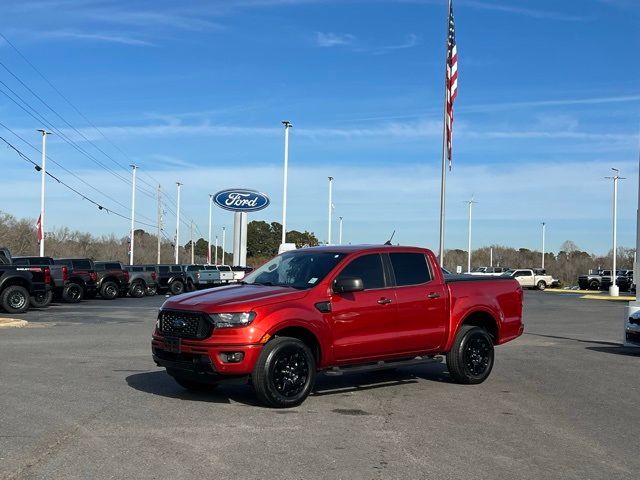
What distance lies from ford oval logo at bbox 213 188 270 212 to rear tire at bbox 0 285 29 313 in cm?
2043

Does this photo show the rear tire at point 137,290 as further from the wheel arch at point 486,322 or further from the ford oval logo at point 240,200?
the wheel arch at point 486,322

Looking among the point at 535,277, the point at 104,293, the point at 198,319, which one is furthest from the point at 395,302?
the point at 535,277

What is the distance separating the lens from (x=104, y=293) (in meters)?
34.9

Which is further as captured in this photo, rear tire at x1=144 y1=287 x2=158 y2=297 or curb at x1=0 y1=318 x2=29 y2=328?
rear tire at x1=144 y1=287 x2=158 y2=297

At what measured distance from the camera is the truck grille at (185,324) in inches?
339

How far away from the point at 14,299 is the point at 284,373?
59.1 feet

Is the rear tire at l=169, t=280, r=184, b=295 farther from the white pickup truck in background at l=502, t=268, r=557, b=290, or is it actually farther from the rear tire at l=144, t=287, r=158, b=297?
the white pickup truck in background at l=502, t=268, r=557, b=290

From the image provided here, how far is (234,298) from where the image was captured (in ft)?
28.8

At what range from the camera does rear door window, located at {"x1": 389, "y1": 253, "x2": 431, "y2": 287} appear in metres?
10.1

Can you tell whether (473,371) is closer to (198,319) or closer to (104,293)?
(198,319)

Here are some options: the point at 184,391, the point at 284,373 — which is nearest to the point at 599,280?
the point at 184,391

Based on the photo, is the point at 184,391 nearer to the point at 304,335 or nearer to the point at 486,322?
the point at 304,335

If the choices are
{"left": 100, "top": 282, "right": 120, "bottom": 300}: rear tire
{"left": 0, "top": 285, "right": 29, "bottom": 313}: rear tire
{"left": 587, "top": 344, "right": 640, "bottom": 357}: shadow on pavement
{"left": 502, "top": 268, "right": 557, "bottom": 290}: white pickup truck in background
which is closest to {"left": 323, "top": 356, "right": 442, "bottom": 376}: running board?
{"left": 587, "top": 344, "right": 640, "bottom": 357}: shadow on pavement

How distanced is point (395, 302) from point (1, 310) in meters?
19.3
